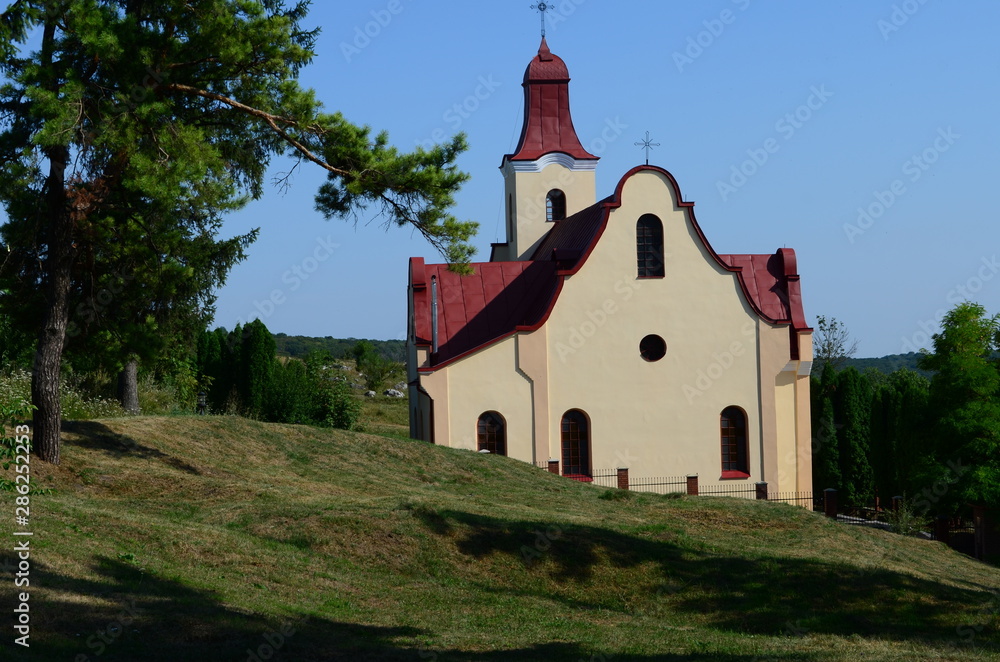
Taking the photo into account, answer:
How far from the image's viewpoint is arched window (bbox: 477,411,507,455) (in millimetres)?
29844

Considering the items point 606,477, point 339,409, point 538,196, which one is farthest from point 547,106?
point 606,477

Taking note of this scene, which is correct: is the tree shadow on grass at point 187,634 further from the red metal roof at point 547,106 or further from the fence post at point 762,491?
the red metal roof at point 547,106

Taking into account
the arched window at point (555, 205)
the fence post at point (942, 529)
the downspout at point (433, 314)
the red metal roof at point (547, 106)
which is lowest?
the fence post at point (942, 529)

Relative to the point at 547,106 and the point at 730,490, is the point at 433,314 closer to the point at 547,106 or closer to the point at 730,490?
the point at 730,490

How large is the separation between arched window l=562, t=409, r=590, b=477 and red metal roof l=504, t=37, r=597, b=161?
13.1 metres

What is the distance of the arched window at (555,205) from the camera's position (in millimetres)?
39625

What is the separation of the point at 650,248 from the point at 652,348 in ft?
9.50

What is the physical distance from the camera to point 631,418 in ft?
100

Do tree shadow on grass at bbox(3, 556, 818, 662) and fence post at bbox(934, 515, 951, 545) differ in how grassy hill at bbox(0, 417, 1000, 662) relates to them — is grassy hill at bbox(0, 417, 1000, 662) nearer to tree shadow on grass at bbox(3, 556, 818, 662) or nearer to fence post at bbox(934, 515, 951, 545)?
tree shadow on grass at bbox(3, 556, 818, 662)

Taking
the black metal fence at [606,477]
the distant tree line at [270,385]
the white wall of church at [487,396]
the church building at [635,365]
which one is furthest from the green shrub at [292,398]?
the black metal fence at [606,477]

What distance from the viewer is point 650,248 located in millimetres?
30609

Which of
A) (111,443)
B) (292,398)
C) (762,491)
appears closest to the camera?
(111,443)

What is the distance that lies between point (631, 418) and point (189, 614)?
21199 millimetres

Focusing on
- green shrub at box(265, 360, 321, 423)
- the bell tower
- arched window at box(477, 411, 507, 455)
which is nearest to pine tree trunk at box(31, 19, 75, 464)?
arched window at box(477, 411, 507, 455)
